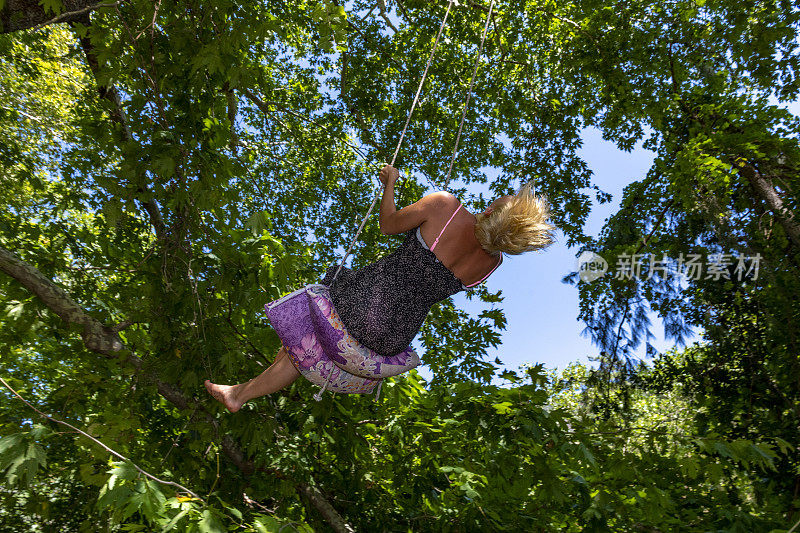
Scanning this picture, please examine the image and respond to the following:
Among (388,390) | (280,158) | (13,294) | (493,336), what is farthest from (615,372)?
(13,294)

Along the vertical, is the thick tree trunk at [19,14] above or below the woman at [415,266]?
above

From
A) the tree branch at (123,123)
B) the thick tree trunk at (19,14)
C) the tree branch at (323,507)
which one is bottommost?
the tree branch at (323,507)

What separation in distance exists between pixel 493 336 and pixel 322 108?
18.8 ft

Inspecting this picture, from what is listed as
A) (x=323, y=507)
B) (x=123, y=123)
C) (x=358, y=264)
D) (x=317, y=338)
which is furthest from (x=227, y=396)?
(x=358, y=264)

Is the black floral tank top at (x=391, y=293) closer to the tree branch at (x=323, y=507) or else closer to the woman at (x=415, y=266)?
the woman at (x=415, y=266)

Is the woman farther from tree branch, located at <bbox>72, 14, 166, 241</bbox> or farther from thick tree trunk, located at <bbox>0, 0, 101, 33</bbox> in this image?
thick tree trunk, located at <bbox>0, 0, 101, 33</bbox>

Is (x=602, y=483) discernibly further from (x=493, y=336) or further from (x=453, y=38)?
(x=453, y=38)

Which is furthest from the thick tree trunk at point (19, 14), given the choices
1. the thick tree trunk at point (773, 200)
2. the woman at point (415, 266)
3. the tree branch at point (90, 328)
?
the thick tree trunk at point (773, 200)

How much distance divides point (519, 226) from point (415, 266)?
436 mm

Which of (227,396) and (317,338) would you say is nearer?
(317,338)

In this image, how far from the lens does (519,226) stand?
1.86m

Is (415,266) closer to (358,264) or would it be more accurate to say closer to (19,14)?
(19,14)

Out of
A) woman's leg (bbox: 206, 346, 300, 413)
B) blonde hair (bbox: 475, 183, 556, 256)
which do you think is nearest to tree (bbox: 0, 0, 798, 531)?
woman's leg (bbox: 206, 346, 300, 413)

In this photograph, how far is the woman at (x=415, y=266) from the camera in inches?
76.4
